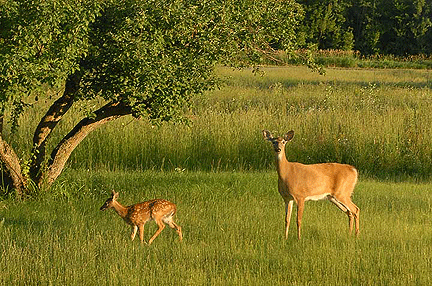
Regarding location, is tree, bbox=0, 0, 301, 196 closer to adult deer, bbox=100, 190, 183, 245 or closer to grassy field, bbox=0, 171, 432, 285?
grassy field, bbox=0, 171, 432, 285

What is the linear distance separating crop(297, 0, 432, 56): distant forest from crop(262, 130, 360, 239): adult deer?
66.6 m

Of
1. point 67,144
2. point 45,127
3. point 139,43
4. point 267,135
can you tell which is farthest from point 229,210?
point 45,127

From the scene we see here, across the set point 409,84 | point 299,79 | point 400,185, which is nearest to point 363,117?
point 400,185

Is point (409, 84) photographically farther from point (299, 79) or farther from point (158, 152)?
point (158, 152)

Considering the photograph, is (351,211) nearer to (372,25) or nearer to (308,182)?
(308,182)

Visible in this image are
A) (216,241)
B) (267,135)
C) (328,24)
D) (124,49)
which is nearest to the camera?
(216,241)

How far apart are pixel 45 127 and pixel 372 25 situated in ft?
246

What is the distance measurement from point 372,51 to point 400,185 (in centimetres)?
6999

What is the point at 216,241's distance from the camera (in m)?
10.4

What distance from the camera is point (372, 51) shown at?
84062 millimetres

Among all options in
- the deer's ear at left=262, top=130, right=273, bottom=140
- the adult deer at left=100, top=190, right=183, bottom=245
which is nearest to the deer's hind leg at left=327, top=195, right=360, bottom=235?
the deer's ear at left=262, top=130, right=273, bottom=140

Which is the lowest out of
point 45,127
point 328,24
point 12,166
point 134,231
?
point 134,231

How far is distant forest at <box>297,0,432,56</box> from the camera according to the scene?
79.8m

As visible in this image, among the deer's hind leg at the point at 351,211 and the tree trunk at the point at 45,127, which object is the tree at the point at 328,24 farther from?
the deer's hind leg at the point at 351,211
